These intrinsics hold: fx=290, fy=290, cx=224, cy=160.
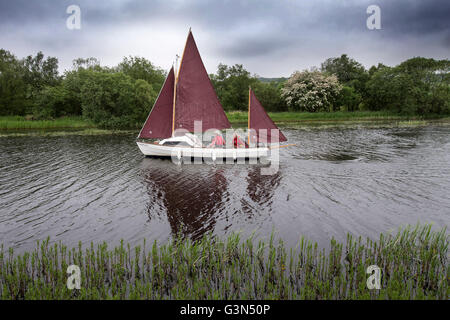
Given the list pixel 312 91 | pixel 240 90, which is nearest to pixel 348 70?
pixel 312 91

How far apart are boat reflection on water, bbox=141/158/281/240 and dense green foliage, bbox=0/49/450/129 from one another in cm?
3356

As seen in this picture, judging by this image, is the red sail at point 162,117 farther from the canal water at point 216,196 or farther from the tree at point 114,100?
the tree at point 114,100

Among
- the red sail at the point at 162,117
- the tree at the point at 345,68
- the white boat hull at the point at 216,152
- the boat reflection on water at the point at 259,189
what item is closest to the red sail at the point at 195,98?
the red sail at the point at 162,117

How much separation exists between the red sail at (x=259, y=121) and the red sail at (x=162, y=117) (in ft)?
21.8

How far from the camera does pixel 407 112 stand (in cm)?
5944

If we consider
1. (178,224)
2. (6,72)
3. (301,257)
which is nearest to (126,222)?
(178,224)

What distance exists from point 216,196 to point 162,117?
11.4 m

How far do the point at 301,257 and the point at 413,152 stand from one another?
2185 cm

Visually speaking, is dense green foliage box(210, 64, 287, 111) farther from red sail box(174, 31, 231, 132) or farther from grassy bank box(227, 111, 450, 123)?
red sail box(174, 31, 231, 132)

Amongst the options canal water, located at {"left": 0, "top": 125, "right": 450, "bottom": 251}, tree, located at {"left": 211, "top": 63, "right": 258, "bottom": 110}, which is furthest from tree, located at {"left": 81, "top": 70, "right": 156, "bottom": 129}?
tree, located at {"left": 211, "top": 63, "right": 258, "bottom": 110}

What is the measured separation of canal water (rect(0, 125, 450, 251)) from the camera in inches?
428

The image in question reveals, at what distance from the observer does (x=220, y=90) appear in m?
78.9

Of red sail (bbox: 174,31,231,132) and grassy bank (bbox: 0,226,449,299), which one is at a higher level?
red sail (bbox: 174,31,231,132)

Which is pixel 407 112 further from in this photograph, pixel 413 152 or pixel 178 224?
pixel 178 224
